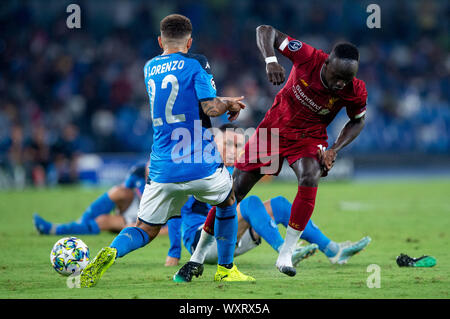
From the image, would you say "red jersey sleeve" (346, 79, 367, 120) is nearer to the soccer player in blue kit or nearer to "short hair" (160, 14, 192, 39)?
the soccer player in blue kit

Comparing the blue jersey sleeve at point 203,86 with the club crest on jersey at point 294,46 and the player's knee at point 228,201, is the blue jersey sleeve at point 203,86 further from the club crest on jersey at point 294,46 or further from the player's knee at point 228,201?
the club crest on jersey at point 294,46

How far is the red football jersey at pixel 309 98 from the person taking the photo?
5.92 m

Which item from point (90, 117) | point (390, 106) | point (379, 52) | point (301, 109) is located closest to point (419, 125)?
point (390, 106)

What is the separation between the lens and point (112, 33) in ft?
72.1

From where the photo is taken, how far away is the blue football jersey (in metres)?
5.05

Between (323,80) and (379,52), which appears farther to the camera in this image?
(379,52)

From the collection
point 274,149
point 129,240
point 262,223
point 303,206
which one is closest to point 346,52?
point 274,149

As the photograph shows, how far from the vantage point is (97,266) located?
4965 millimetres

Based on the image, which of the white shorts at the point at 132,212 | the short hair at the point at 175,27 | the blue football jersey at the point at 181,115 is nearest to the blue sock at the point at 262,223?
the blue football jersey at the point at 181,115

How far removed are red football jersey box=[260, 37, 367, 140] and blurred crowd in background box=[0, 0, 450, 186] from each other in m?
11.7

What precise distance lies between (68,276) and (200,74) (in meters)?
2.04

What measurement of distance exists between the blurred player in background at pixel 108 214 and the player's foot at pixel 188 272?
316cm

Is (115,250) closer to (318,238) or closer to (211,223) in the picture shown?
(211,223)

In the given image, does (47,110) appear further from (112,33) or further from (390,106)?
(390,106)
